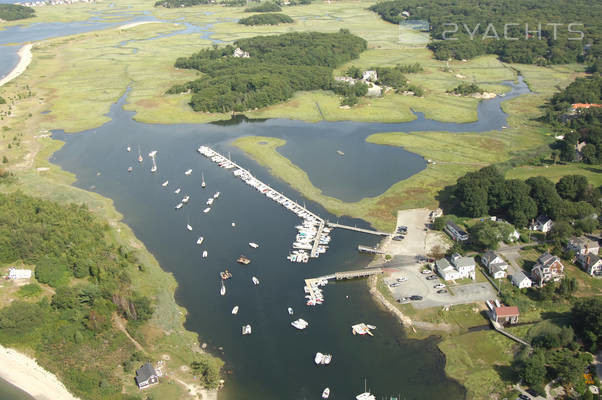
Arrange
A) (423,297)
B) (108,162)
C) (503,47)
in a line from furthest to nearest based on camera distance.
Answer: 1. (503,47)
2. (108,162)
3. (423,297)

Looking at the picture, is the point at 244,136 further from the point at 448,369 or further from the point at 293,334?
the point at 448,369

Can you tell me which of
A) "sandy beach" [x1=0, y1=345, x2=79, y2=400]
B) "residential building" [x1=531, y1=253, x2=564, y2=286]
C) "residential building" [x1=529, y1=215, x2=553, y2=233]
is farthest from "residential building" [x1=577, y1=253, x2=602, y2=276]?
"sandy beach" [x1=0, y1=345, x2=79, y2=400]

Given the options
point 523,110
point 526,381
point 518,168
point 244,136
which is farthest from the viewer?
point 523,110

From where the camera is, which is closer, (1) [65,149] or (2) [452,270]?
(2) [452,270]

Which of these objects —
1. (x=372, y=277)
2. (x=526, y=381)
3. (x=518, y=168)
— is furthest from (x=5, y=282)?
(x=518, y=168)

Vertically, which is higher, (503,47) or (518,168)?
(503,47)

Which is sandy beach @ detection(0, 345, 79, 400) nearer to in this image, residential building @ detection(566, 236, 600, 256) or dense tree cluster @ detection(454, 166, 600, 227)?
dense tree cluster @ detection(454, 166, 600, 227)

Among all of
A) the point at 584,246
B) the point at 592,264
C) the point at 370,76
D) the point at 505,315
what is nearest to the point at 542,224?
the point at 584,246
